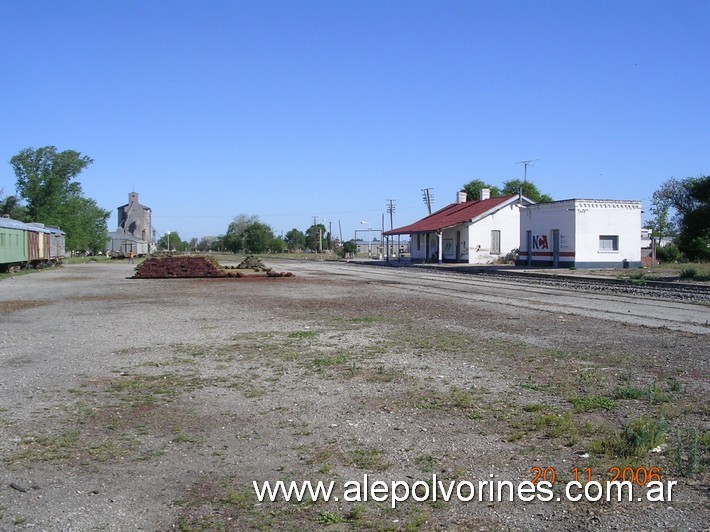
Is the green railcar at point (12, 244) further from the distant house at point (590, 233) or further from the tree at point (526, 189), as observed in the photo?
the tree at point (526, 189)

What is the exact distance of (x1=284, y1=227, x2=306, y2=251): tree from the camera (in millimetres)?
148750

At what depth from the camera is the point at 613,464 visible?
501 centimetres

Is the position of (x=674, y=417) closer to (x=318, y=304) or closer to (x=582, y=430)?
(x=582, y=430)

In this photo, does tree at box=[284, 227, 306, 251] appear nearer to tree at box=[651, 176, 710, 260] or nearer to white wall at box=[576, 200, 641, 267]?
tree at box=[651, 176, 710, 260]

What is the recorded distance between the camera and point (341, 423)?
6293 millimetres

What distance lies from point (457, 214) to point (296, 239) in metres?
93.8

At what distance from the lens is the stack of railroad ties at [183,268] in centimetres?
3509

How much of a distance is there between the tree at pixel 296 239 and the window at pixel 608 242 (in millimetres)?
106939

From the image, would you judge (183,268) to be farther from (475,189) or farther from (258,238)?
(258,238)

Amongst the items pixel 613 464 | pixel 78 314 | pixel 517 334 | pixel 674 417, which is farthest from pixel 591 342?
pixel 78 314

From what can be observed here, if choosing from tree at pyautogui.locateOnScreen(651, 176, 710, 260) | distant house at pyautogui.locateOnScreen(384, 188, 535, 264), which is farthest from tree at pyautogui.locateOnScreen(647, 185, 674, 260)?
distant house at pyautogui.locateOnScreen(384, 188, 535, 264)

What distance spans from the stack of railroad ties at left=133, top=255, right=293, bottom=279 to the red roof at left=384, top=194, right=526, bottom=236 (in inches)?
954

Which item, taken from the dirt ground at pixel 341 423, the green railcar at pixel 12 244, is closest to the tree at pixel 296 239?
the green railcar at pixel 12 244

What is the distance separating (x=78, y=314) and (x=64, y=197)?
71.6m
